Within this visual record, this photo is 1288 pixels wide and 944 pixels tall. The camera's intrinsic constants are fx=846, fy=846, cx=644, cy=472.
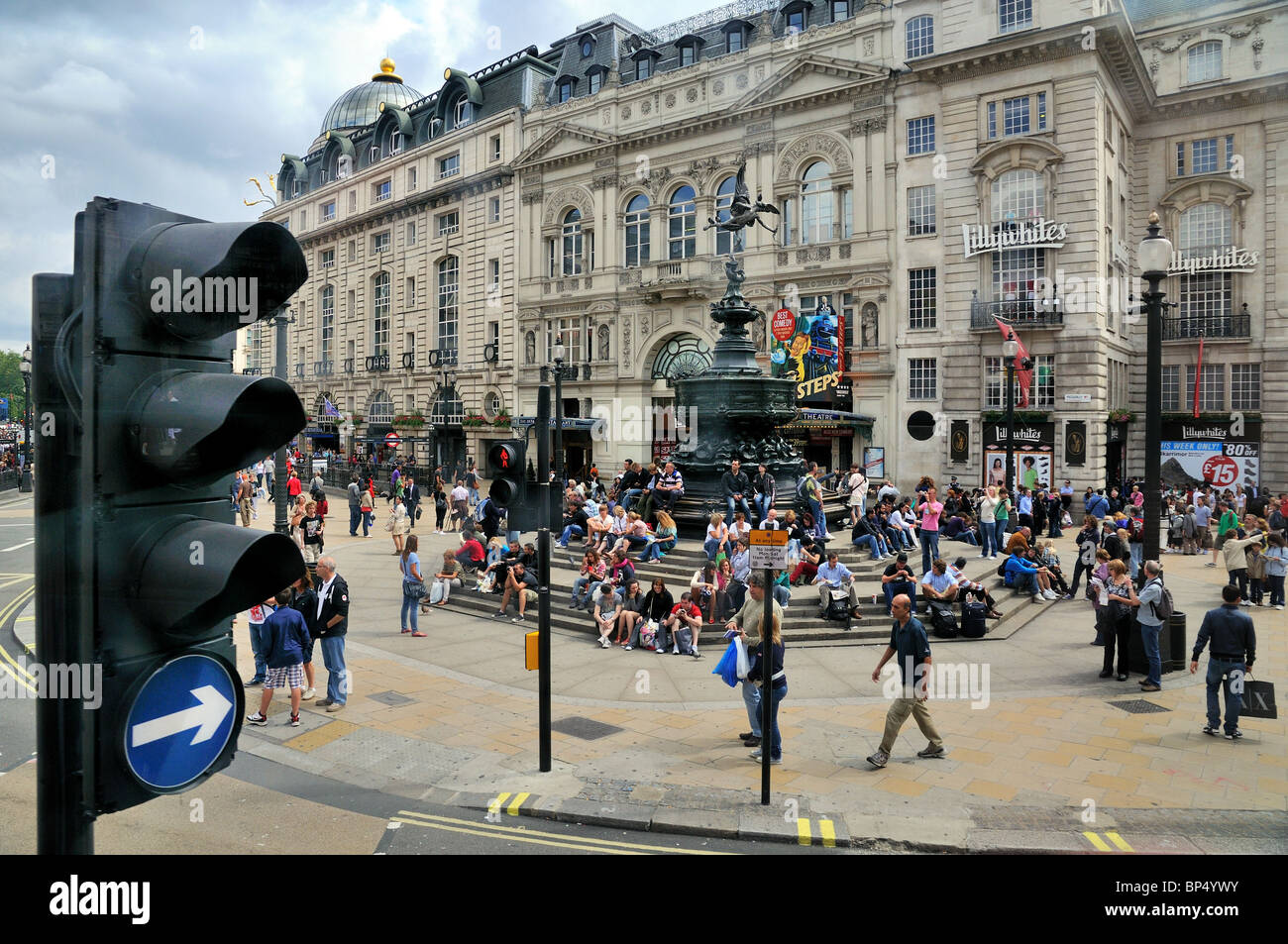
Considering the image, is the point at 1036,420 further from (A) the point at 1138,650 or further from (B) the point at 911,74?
(A) the point at 1138,650

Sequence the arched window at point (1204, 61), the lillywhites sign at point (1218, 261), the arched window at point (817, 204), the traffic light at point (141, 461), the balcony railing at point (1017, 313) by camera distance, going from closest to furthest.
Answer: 1. the traffic light at point (141, 461)
2. the balcony railing at point (1017, 313)
3. the lillywhites sign at point (1218, 261)
4. the arched window at point (1204, 61)
5. the arched window at point (817, 204)

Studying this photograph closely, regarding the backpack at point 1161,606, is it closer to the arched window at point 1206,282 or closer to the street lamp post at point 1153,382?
the street lamp post at point 1153,382

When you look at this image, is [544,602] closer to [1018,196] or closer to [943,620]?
[943,620]

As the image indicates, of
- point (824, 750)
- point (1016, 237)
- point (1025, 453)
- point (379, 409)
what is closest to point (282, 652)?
point (824, 750)

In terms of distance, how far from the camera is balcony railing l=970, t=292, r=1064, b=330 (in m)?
32.8

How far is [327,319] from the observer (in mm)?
67250

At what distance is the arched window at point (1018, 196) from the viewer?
33094 millimetres

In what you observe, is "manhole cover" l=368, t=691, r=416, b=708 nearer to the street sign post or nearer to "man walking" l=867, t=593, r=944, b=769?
"man walking" l=867, t=593, r=944, b=769

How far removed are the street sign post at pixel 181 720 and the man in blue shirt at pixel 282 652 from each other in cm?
842

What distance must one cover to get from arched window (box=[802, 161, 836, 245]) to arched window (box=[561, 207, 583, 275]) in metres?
14.2

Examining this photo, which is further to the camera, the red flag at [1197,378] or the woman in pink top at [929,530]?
the red flag at [1197,378]

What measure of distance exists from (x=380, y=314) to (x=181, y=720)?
63231 millimetres

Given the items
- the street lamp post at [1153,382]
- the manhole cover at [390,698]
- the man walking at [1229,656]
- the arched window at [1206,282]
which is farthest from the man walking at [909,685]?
the arched window at [1206,282]

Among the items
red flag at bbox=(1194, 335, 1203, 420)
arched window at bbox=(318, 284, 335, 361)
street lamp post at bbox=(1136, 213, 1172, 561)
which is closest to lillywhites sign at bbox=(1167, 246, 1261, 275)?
red flag at bbox=(1194, 335, 1203, 420)
